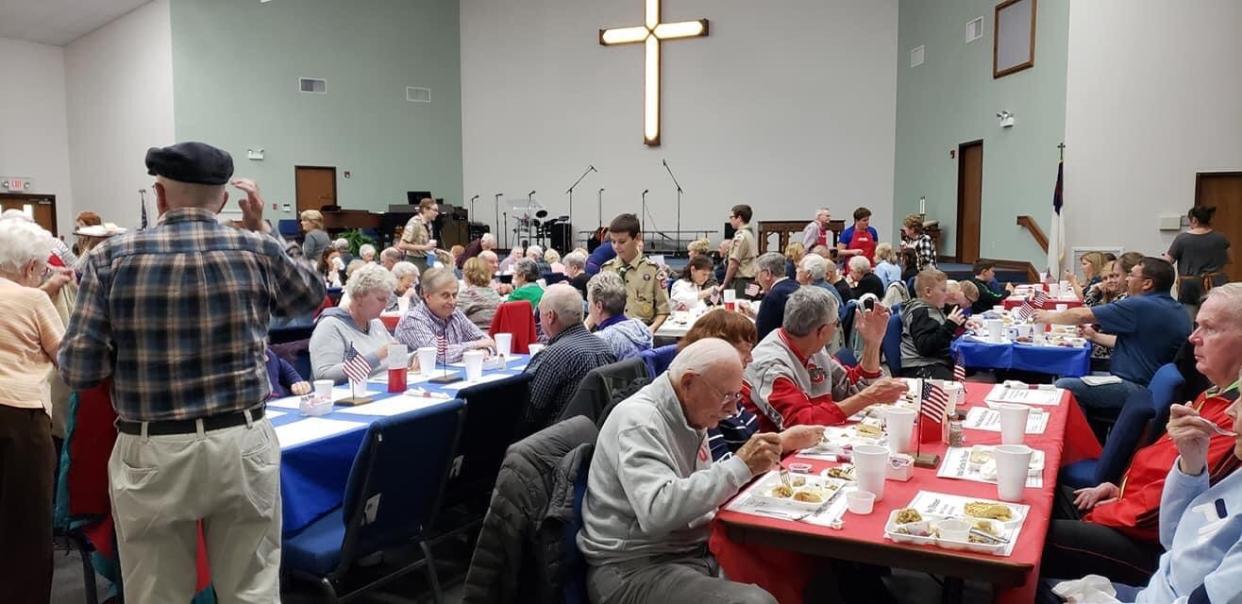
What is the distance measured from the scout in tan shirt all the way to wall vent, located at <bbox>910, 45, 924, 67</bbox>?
10.3m

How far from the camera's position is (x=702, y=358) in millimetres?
2227

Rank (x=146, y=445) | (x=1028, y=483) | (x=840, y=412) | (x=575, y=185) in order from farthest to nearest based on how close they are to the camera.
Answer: (x=575, y=185) < (x=840, y=412) < (x=1028, y=483) < (x=146, y=445)

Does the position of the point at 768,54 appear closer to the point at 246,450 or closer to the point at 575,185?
the point at 575,185

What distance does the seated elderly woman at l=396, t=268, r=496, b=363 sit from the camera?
4602 millimetres

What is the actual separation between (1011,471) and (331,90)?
16540 mm

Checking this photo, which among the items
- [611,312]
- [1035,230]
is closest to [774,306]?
[611,312]

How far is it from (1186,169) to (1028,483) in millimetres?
10045

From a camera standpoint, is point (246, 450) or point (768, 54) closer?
point (246, 450)

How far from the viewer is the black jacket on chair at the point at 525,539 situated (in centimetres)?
213

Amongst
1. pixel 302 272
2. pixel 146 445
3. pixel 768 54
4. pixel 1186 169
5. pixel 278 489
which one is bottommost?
pixel 278 489

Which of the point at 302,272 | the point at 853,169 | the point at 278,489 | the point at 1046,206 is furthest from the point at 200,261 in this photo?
the point at 853,169

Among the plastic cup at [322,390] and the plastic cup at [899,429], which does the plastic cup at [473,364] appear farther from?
the plastic cup at [899,429]

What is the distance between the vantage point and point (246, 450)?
2.30m

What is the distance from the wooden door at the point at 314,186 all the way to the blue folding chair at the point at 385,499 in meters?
14.5
